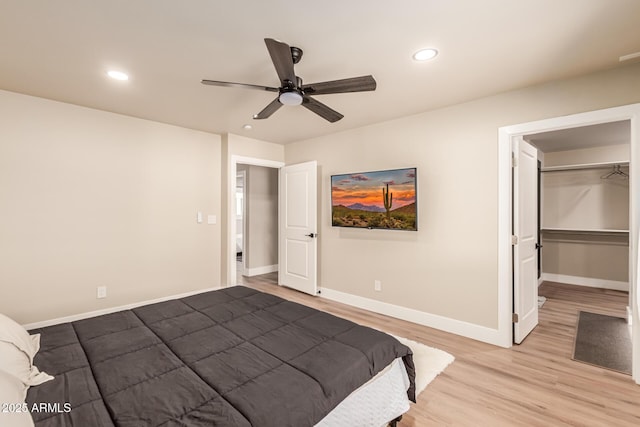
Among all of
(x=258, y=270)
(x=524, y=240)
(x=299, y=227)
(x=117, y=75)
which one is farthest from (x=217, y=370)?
(x=258, y=270)

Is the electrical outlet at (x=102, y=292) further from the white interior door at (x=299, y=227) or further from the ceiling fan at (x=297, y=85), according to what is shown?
the ceiling fan at (x=297, y=85)

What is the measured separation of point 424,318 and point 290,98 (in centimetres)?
282

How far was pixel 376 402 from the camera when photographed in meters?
1.60

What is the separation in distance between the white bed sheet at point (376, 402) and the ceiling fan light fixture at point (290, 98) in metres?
1.89

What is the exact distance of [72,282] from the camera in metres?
3.23

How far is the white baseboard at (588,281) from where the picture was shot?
4750 mm

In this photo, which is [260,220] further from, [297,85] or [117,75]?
[297,85]

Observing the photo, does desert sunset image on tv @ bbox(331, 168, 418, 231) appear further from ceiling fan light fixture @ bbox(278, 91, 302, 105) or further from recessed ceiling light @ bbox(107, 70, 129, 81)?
recessed ceiling light @ bbox(107, 70, 129, 81)

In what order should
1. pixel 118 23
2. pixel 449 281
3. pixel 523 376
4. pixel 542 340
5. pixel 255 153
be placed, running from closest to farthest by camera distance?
1. pixel 118 23
2. pixel 523 376
3. pixel 542 340
4. pixel 449 281
5. pixel 255 153

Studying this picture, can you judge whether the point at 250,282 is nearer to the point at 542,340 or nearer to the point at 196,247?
the point at 196,247

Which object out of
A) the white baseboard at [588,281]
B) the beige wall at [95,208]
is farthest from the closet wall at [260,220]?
the white baseboard at [588,281]

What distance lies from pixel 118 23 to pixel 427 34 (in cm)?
198

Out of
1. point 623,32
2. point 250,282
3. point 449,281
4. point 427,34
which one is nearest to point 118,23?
point 427,34

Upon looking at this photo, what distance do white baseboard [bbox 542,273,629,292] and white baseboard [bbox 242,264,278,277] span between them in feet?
17.4
